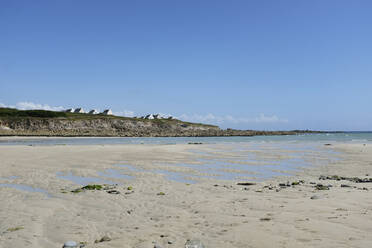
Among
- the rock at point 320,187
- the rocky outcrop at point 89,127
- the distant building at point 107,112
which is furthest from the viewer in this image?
the distant building at point 107,112

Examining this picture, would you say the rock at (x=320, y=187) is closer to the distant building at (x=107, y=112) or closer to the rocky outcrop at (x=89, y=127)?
the rocky outcrop at (x=89, y=127)

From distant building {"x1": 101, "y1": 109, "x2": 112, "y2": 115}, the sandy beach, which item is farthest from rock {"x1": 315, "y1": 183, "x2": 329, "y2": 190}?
distant building {"x1": 101, "y1": 109, "x2": 112, "y2": 115}

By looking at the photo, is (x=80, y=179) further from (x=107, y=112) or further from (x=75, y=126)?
(x=107, y=112)

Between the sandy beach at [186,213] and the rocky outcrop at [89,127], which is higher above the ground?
the rocky outcrop at [89,127]

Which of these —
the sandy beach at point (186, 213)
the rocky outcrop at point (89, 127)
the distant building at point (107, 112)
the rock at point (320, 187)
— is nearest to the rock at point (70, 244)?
the sandy beach at point (186, 213)

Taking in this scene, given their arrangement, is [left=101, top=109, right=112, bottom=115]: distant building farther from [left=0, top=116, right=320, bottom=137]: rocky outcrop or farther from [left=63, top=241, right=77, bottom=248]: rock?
[left=63, top=241, right=77, bottom=248]: rock

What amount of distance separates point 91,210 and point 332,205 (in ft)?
23.7

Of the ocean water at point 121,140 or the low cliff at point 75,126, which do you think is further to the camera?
the low cliff at point 75,126

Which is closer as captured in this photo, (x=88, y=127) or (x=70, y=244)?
(x=70, y=244)

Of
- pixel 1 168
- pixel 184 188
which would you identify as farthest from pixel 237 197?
pixel 1 168

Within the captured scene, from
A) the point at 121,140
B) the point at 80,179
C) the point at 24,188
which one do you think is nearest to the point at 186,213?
the point at 24,188

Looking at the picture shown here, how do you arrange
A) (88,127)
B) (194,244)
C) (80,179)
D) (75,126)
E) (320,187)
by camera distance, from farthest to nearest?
(88,127), (75,126), (80,179), (320,187), (194,244)

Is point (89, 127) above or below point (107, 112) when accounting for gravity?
below

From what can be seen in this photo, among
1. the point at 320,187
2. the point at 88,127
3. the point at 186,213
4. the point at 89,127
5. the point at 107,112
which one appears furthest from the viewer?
the point at 107,112
